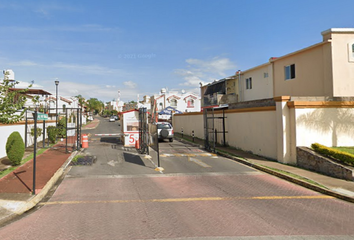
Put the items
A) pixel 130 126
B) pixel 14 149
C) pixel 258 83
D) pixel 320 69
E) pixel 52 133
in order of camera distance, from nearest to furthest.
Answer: pixel 14 149 → pixel 320 69 → pixel 130 126 → pixel 52 133 → pixel 258 83

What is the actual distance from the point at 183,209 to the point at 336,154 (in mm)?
7277

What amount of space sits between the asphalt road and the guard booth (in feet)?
25.6

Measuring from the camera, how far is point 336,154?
10.5 meters

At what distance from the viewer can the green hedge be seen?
10.0 m

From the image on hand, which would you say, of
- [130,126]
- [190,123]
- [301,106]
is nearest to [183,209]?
[301,106]

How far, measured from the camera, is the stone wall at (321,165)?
979 cm

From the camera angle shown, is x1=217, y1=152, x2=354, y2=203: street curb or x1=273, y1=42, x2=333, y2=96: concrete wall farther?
x1=273, y1=42, x2=333, y2=96: concrete wall

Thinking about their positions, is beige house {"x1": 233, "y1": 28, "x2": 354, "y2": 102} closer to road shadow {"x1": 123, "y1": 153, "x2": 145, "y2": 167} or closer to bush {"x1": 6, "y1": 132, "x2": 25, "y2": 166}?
road shadow {"x1": 123, "y1": 153, "x2": 145, "y2": 167}

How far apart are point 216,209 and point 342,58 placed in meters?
13.9

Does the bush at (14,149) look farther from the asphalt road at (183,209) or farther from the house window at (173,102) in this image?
the house window at (173,102)

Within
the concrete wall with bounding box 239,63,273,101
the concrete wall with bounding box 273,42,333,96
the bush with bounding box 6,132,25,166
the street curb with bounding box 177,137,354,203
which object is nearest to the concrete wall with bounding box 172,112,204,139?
the concrete wall with bounding box 239,63,273,101

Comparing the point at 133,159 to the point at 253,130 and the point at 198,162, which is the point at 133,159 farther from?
the point at 253,130

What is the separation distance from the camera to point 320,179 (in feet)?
32.1

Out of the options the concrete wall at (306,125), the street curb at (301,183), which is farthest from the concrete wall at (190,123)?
the concrete wall at (306,125)
